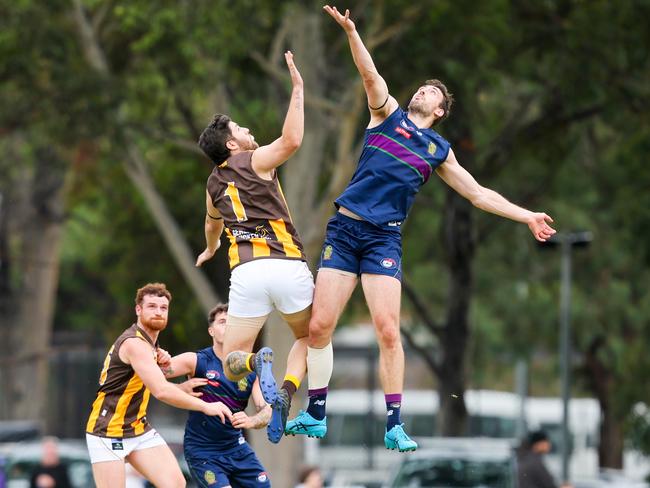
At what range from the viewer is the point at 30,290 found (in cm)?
3472

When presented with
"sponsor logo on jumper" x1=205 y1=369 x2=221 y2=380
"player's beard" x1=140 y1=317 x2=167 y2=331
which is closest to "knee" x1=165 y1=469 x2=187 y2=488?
"sponsor logo on jumper" x1=205 y1=369 x2=221 y2=380

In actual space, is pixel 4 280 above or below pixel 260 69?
below

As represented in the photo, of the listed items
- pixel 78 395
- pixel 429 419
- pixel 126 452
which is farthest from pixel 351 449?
pixel 126 452

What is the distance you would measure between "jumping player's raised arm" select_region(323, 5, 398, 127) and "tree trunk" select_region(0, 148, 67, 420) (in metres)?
24.3

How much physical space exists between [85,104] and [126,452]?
14.6 meters

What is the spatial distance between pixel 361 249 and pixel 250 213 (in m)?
0.82

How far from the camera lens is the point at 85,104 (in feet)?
82.4

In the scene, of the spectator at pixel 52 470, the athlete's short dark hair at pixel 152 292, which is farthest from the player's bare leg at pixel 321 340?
the spectator at pixel 52 470

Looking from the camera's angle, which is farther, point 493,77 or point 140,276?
point 140,276

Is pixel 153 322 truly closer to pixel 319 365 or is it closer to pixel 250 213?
pixel 319 365

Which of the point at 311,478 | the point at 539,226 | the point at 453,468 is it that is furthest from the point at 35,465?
the point at 539,226

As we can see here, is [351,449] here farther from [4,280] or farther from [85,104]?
[85,104]

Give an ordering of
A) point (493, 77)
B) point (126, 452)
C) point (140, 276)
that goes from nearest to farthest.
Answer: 1. point (126, 452)
2. point (493, 77)
3. point (140, 276)

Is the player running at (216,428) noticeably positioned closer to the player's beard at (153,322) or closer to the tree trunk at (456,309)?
the player's beard at (153,322)
